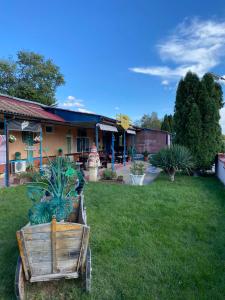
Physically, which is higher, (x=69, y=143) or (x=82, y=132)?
(x=82, y=132)

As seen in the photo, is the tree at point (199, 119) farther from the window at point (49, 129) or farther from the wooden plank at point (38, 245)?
the wooden plank at point (38, 245)

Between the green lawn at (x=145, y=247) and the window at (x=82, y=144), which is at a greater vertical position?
the window at (x=82, y=144)

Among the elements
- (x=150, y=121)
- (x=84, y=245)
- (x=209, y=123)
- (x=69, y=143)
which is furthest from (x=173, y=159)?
(x=150, y=121)

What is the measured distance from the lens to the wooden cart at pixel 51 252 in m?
2.29

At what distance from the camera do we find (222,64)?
12.7 meters

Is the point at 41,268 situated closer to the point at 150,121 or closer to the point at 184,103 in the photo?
the point at 184,103

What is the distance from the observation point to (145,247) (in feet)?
11.7

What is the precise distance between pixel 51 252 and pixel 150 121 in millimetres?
44171

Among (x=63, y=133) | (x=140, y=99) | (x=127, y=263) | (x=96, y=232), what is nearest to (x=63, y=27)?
(x=63, y=133)

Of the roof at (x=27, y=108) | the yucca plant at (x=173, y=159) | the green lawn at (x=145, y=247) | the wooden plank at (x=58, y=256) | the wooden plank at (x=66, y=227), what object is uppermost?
the roof at (x=27, y=108)

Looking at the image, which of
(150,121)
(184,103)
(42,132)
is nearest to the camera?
(184,103)

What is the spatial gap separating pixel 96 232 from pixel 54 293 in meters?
1.57

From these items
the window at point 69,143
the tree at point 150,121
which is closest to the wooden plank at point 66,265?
the window at point 69,143

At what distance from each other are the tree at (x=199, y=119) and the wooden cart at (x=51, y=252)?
330 inches
